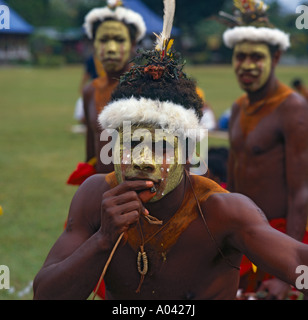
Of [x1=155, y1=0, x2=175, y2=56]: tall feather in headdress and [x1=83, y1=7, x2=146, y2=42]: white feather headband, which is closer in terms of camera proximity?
[x1=155, y1=0, x2=175, y2=56]: tall feather in headdress

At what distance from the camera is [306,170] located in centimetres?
467

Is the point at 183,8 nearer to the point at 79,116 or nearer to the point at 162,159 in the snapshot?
the point at 79,116

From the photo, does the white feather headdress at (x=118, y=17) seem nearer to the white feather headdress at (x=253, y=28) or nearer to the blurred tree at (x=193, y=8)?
the white feather headdress at (x=253, y=28)

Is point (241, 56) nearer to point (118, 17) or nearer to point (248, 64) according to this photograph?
point (248, 64)

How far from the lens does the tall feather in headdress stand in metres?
2.93

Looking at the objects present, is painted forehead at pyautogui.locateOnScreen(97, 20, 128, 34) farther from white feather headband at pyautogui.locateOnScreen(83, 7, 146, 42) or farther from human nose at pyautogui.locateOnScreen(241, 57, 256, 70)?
human nose at pyautogui.locateOnScreen(241, 57, 256, 70)

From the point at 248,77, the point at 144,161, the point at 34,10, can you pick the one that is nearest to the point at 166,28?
the point at 144,161

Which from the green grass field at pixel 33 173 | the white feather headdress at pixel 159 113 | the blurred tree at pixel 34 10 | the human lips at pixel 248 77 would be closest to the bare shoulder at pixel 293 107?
the human lips at pixel 248 77

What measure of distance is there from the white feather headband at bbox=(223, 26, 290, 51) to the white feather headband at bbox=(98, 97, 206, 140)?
2572 millimetres

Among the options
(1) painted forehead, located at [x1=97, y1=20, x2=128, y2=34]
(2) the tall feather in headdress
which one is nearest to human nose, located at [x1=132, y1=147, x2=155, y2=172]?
(2) the tall feather in headdress

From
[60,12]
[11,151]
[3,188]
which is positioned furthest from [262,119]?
[60,12]

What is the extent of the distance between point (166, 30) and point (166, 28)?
1cm

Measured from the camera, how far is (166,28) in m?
2.97
